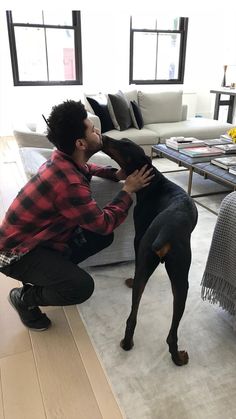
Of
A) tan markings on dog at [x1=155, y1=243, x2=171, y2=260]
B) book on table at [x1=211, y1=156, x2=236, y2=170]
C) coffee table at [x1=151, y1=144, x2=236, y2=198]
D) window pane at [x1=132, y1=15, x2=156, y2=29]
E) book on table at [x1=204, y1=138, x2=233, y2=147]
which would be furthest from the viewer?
window pane at [x1=132, y1=15, x2=156, y2=29]

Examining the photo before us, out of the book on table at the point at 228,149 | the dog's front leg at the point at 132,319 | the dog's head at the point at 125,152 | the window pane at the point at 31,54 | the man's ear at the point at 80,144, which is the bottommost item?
the dog's front leg at the point at 132,319

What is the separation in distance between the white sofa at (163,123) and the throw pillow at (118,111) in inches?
2.9

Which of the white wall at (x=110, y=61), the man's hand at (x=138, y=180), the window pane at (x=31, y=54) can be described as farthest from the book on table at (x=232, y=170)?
the window pane at (x=31, y=54)

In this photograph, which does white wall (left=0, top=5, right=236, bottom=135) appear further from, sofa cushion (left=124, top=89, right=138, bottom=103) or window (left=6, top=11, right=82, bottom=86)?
sofa cushion (left=124, top=89, right=138, bottom=103)

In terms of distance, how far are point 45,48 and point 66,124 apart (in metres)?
4.60

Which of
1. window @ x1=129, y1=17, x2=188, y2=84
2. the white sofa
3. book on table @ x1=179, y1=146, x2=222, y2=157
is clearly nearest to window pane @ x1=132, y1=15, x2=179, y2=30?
window @ x1=129, y1=17, x2=188, y2=84

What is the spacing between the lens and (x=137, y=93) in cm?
415

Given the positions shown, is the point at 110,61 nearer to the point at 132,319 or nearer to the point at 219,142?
the point at 219,142

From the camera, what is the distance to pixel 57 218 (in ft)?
4.45

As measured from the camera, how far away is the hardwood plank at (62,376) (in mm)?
1143

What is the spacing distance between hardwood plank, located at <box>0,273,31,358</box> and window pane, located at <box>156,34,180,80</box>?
5117mm

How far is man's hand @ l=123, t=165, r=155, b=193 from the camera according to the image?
1322 mm

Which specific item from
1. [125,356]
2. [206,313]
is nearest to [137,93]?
[206,313]

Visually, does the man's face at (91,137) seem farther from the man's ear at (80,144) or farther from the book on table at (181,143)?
the book on table at (181,143)
